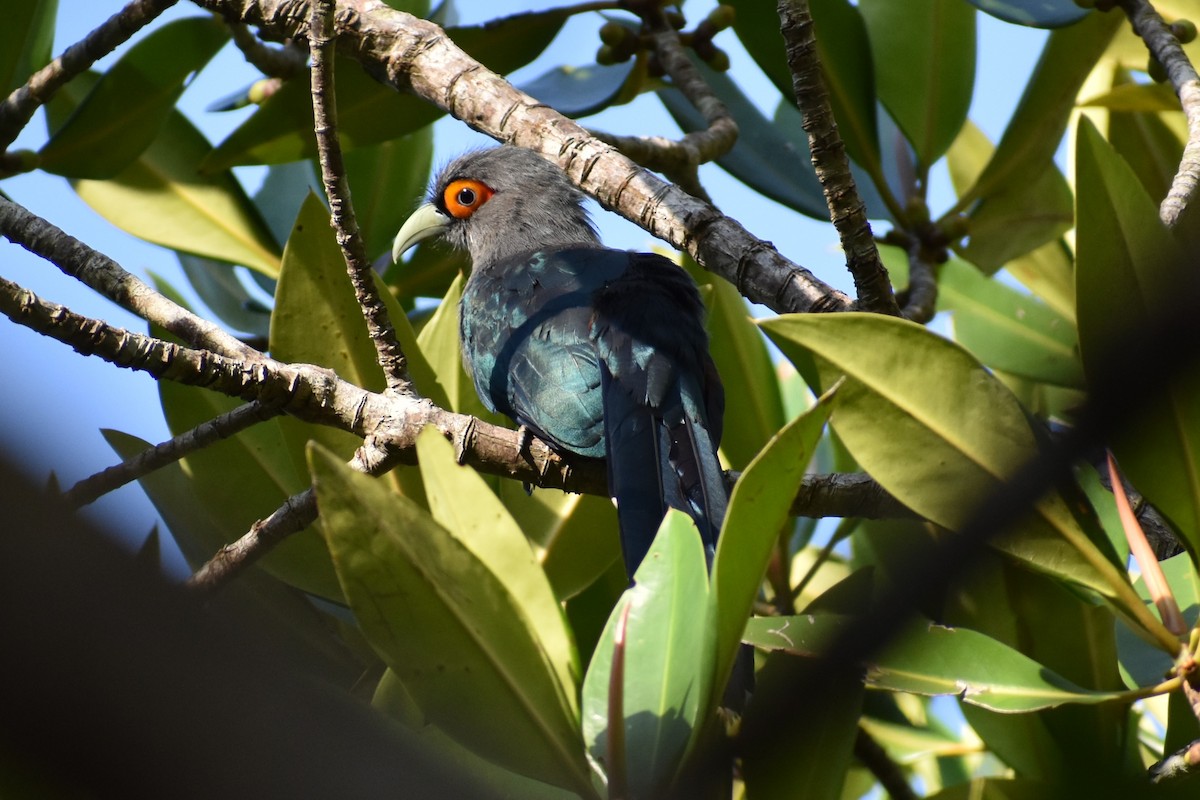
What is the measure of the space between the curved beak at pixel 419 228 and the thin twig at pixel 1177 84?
2.66m

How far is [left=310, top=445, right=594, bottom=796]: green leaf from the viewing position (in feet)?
5.34

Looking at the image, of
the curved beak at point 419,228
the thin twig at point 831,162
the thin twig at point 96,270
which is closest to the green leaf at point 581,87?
the curved beak at point 419,228

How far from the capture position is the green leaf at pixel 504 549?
73.1 inches

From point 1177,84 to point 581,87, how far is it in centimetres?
190

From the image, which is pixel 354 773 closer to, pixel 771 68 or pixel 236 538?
pixel 236 538

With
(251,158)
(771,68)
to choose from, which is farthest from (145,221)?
(771,68)

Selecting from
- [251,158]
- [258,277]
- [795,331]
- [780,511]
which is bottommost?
[780,511]

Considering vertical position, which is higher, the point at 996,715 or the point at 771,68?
the point at 771,68

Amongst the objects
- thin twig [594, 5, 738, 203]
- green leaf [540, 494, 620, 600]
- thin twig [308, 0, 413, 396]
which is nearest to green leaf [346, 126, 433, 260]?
thin twig [594, 5, 738, 203]

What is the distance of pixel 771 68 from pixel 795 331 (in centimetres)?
214

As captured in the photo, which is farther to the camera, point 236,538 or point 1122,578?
point 236,538

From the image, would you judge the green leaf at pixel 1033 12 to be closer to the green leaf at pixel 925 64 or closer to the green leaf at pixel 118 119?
the green leaf at pixel 925 64

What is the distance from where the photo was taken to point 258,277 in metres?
4.30

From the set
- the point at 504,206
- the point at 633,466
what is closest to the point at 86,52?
the point at 633,466
